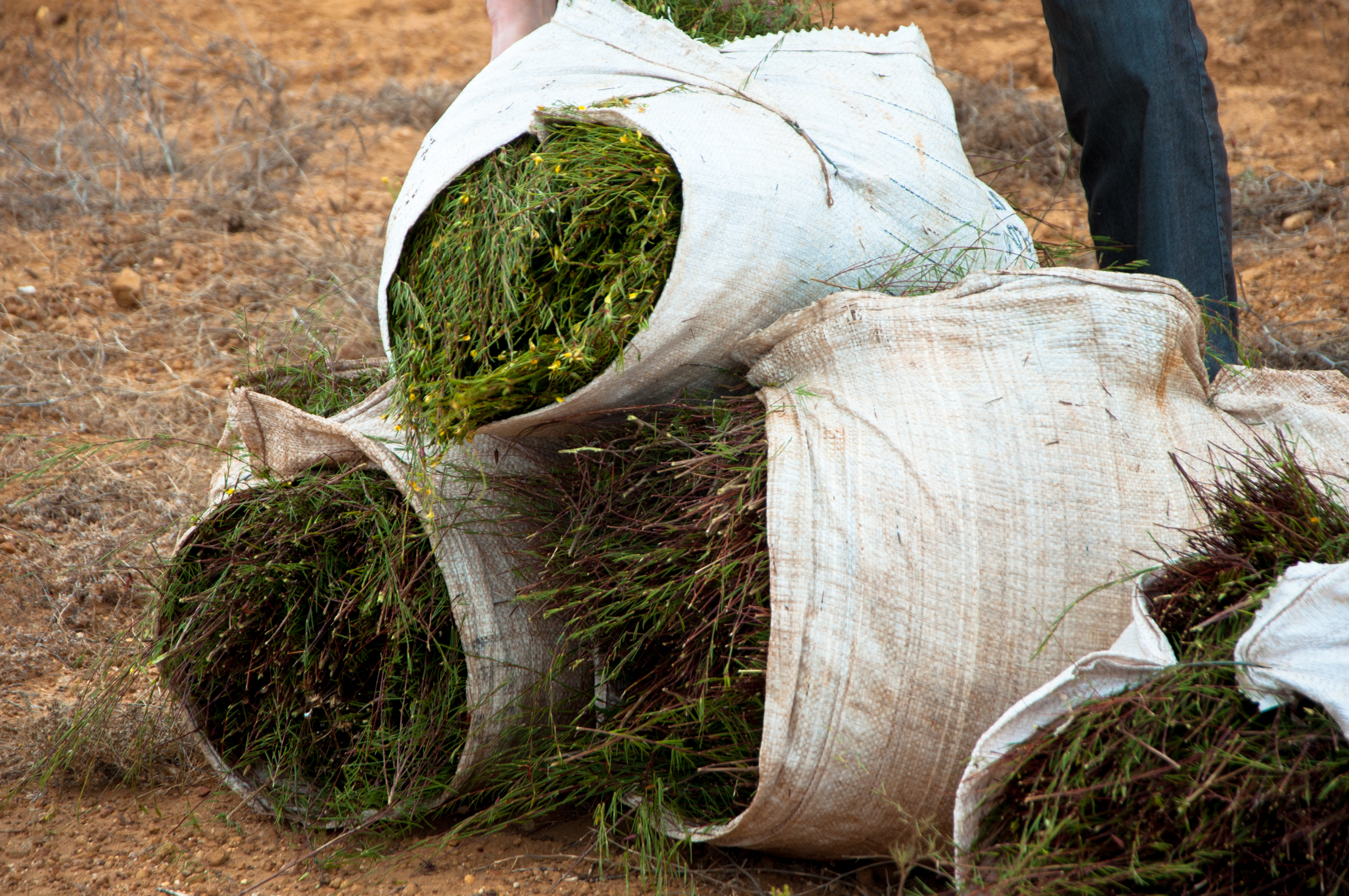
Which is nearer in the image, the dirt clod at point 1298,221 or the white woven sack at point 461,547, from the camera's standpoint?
the white woven sack at point 461,547

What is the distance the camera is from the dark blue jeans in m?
1.99

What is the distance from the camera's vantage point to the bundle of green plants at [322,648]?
155cm

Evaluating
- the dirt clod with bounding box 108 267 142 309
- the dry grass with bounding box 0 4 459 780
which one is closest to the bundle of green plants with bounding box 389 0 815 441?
the dry grass with bounding box 0 4 459 780

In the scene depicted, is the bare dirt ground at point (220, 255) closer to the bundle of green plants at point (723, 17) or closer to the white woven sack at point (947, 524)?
the white woven sack at point (947, 524)

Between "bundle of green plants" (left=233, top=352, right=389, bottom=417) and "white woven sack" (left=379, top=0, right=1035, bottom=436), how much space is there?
0.44 m

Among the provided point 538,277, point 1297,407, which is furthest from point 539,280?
point 1297,407

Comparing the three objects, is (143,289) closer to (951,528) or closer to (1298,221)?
(951,528)

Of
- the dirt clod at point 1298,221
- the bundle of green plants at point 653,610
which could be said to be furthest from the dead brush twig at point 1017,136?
the bundle of green plants at point 653,610

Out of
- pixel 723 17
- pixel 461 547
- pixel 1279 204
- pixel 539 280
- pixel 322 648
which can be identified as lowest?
pixel 322 648

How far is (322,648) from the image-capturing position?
1.63m

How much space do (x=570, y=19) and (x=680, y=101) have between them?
0.35 meters

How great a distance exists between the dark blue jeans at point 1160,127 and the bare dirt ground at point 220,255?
0.22m

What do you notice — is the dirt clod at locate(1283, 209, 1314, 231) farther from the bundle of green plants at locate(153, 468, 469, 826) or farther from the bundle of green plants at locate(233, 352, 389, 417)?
the bundle of green plants at locate(153, 468, 469, 826)

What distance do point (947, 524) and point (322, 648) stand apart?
37.8 inches
